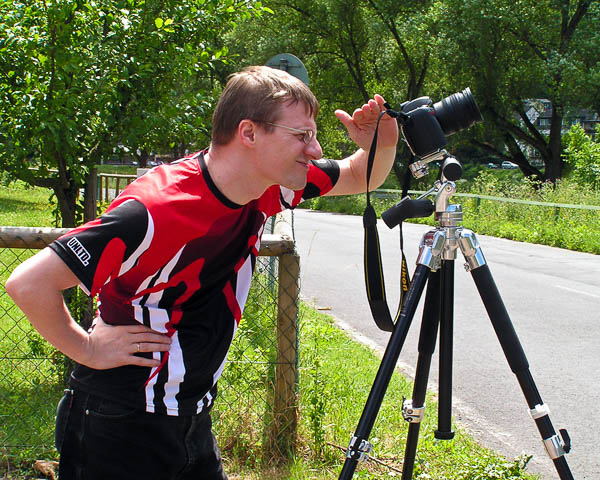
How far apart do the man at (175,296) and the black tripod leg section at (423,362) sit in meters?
0.70

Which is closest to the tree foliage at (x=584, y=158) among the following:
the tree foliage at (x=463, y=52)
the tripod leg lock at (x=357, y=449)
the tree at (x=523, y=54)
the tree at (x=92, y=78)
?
the tree at (x=523, y=54)

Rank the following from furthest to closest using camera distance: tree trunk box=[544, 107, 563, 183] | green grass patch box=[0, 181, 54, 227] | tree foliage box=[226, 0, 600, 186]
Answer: tree trunk box=[544, 107, 563, 183], tree foliage box=[226, 0, 600, 186], green grass patch box=[0, 181, 54, 227]

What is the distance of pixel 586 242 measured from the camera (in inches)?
535

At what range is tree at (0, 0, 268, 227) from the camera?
3834 millimetres

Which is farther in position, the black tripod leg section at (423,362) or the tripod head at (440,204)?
the black tripod leg section at (423,362)

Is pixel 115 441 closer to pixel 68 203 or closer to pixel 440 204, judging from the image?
pixel 440 204

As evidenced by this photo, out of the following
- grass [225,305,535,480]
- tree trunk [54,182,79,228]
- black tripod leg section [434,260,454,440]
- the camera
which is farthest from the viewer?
tree trunk [54,182,79,228]

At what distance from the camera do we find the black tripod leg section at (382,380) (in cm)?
216

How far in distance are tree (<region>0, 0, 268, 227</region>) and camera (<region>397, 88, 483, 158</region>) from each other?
215 cm

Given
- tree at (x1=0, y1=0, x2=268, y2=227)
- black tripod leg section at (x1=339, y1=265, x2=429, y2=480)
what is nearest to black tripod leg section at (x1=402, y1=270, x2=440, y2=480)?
black tripod leg section at (x1=339, y1=265, x2=429, y2=480)

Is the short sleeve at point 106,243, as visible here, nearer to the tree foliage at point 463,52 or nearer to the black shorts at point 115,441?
the black shorts at point 115,441

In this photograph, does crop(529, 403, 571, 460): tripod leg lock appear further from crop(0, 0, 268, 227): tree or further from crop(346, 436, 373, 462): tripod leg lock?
crop(0, 0, 268, 227): tree

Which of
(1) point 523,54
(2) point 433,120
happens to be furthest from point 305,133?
(1) point 523,54

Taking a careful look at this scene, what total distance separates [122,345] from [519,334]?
5.79m
